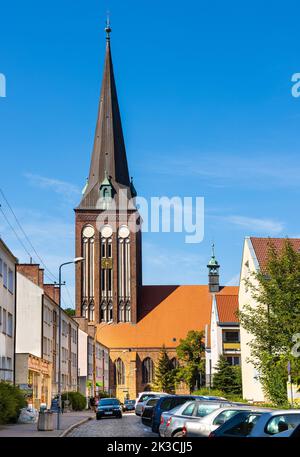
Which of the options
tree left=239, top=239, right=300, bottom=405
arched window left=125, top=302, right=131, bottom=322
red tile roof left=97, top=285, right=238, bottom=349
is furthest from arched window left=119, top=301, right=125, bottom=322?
tree left=239, top=239, right=300, bottom=405

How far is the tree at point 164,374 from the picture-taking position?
104812 mm

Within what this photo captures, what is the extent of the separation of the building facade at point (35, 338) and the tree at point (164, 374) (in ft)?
143

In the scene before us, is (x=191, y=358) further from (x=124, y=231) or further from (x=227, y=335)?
(x=227, y=335)

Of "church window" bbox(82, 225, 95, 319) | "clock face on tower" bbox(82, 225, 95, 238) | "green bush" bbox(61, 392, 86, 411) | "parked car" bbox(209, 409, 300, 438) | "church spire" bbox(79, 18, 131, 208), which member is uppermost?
"church spire" bbox(79, 18, 131, 208)

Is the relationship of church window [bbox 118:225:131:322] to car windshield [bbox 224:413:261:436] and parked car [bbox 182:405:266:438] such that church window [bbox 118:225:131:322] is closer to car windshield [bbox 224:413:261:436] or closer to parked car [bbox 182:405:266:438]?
parked car [bbox 182:405:266:438]

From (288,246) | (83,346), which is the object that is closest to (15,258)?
(288,246)

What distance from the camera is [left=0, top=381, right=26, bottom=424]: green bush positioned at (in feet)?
107

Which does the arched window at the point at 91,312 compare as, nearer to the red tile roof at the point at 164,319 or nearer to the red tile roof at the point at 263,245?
the red tile roof at the point at 164,319

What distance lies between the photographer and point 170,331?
372ft

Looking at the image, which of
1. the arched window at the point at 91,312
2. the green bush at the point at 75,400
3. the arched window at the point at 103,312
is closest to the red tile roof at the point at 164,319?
the arched window at the point at 103,312

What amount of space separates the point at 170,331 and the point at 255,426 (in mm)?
101092

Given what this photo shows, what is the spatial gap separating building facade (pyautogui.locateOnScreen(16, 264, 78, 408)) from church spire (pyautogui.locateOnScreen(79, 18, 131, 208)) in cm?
4472

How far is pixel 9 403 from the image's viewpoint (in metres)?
33.0
